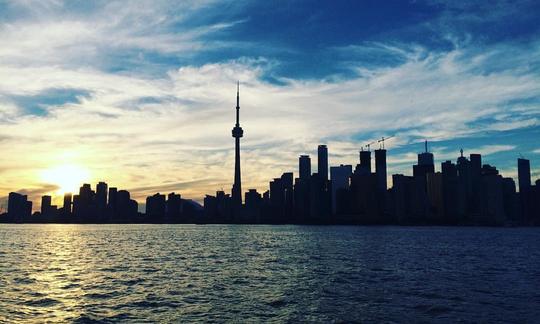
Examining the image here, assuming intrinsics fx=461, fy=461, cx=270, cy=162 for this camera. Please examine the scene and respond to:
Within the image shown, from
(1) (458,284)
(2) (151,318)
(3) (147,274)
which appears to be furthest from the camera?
(3) (147,274)

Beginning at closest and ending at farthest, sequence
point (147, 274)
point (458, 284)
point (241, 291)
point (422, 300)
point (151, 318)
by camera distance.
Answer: point (151, 318) → point (422, 300) → point (241, 291) → point (458, 284) → point (147, 274)

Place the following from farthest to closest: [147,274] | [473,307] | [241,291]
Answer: [147,274], [241,291], [473,307]

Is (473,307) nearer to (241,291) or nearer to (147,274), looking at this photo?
(241,291)

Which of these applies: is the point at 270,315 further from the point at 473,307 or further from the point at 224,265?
the point at 224,265

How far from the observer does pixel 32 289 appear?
5994cm

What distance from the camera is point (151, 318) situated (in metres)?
42.8

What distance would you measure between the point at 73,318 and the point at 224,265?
156 feet

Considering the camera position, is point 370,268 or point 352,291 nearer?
point 352,291

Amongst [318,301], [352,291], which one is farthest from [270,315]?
[352,291]

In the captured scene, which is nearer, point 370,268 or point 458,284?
point 458,284

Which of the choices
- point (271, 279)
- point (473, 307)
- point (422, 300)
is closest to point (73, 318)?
point (271, 279)

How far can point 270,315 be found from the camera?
44.1 metres

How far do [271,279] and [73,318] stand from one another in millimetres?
31625

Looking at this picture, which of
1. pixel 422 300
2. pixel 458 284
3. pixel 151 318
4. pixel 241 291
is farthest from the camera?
pixel 458 284
